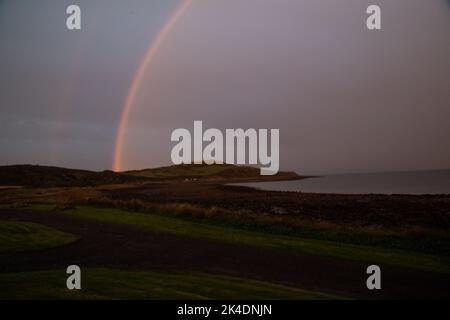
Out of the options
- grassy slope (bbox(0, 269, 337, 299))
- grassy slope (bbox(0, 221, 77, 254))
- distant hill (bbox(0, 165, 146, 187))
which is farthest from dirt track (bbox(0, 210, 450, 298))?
distant hill (bbox(0, 165, 146, 187))

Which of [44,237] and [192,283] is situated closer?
[192,283]

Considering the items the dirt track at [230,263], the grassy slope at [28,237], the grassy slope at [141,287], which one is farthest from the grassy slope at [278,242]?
the grassy slope at [141,287]

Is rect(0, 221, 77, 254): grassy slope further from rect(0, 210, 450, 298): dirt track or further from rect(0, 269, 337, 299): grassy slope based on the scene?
rect(0, 269, 337, 299): grassy slope

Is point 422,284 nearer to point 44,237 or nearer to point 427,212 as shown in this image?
point 44,237

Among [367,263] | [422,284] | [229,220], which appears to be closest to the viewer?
Answer: [422,284]

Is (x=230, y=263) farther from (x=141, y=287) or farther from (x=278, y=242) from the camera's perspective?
(x=278, y=242)

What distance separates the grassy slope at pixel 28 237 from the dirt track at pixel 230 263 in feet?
3.24

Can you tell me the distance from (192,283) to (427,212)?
33482 mm

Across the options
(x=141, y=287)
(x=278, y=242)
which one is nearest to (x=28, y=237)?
(x=141, y=287)

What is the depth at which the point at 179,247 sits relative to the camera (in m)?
18.9

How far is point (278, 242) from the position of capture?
20109mm

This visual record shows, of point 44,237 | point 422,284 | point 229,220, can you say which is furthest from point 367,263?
point 44,237

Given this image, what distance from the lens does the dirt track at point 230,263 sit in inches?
Answer: 492
